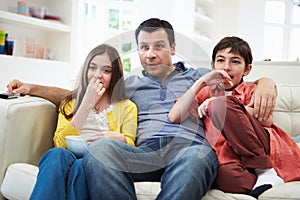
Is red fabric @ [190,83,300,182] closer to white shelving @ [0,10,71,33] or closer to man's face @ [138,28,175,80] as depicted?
man's face @ [138,28,175,80]

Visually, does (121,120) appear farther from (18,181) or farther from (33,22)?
(33,22)

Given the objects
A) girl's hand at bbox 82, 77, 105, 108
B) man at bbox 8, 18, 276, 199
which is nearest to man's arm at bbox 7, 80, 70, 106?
man at bbox 8, 18, 276, 199

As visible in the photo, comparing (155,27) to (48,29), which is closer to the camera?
(155,27)

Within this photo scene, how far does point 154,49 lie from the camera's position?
1385 mm

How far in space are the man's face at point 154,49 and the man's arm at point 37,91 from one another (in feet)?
1.26

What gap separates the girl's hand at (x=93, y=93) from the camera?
52.7 inches

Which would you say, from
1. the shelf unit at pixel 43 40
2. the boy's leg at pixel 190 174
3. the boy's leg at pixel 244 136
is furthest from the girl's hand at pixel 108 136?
the shelf unit at pixel 43 40

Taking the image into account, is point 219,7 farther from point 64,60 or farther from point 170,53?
point 170,53

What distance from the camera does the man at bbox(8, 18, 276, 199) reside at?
3.59 feet

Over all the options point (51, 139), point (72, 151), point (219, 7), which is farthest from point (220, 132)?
point (219, 7)

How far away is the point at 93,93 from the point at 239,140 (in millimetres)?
527

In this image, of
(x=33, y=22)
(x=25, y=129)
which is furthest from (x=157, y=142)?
(x=33, y=22)

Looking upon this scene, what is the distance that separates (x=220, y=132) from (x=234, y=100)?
12cm

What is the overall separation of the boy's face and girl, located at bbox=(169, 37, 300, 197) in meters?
0.02
